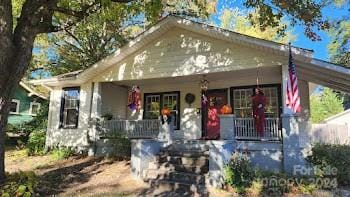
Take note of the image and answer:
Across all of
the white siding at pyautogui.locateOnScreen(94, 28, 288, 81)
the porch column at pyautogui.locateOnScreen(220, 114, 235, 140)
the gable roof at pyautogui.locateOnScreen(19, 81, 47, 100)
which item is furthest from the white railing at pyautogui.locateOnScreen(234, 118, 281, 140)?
the gable roof at pyautogui.locateOnScreen(19, 81, 47, 100)

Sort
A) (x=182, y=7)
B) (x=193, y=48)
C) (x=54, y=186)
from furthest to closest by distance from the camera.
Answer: (x=182, y=7) < (x=193, y=48) < (x=54, y=186)

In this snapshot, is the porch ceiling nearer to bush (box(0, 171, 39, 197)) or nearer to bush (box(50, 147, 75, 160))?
bush (box(50, 147, 75, 160))

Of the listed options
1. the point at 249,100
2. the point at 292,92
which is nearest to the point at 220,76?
the point at 249,100

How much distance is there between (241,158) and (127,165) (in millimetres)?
4088

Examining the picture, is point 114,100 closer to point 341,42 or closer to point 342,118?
point 341,42

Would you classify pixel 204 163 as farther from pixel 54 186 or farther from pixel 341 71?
pixel 341 71

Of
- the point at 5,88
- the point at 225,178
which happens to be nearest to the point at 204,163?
the point at 225,178

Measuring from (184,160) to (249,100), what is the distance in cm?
459

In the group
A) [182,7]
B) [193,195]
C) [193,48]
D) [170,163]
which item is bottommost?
[193,195]

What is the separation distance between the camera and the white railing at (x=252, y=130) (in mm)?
10531

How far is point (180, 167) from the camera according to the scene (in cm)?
925

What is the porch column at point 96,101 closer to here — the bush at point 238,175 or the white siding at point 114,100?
the white siding at point 114,100

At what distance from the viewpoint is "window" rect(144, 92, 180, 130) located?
1416 cm

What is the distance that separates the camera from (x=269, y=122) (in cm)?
1084
